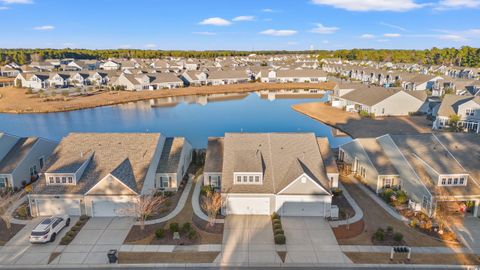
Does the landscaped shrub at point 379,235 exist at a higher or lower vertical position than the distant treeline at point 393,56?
lower

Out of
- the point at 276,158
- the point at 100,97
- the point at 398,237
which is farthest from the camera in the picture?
the point at 100,97

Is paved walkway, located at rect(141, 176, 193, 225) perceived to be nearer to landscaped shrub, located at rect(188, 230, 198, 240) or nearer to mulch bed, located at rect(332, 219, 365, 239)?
landscaped shrub, located at rect(188, 230, 198, 240)

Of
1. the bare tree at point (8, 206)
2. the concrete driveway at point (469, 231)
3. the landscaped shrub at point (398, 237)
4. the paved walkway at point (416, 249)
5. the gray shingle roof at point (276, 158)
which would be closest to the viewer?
the paved walkway at point (416, 249)

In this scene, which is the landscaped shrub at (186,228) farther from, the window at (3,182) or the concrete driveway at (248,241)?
the window at (3,182)

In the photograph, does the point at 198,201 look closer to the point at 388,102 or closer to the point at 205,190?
the point at 205,190

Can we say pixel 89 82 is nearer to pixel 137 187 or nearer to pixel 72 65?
pixel 72 65

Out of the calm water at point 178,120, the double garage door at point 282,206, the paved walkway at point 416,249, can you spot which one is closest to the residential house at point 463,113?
the calm water at point 178,120

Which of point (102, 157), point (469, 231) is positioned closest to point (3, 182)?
point (102, 157)
